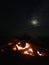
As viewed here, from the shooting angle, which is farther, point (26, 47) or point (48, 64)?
point (26, 47)

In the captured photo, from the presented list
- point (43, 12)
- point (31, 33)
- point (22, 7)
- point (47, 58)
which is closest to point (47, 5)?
point (43, 12)

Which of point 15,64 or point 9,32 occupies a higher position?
point 9,32

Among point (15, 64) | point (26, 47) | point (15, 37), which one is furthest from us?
point (15, 37)

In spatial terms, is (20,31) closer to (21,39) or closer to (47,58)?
(21,39)

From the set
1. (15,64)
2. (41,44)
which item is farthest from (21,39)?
(15,64)

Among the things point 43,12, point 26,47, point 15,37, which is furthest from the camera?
point 43,12

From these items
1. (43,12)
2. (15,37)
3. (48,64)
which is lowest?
(48,64)

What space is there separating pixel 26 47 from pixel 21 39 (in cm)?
50

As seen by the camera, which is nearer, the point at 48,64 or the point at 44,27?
the point at 48,64

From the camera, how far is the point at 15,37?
7.38m

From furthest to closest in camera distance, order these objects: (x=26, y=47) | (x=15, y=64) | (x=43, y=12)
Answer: (x=43, y=12)
(x=26, y=47)
(x=15, y=64)

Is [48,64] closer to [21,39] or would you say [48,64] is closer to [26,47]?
[26,47]

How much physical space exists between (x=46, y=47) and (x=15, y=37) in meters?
1.39

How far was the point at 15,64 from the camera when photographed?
19.8 ft
